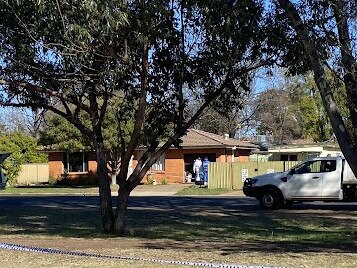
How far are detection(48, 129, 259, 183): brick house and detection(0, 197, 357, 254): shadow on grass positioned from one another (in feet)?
59.8

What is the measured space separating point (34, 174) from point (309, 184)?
33502 millimetres

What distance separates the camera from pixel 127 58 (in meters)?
14.6

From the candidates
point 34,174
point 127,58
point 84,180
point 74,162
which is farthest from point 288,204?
point 34,174

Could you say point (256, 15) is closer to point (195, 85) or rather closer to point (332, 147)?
point (195, 85)

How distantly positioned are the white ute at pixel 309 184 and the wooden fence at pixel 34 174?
31.0 metres

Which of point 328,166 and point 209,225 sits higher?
point 328,166

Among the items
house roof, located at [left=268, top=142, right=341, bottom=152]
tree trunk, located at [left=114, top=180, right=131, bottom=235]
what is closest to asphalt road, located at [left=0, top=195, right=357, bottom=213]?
tree trunk, located at [left=114, top=180, right=131, bottom=235]

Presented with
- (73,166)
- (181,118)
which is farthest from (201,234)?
(73,166)

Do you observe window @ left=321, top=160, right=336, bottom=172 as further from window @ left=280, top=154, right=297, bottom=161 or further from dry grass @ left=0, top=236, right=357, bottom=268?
window @ left=280, top=154, right=297, bottom=161

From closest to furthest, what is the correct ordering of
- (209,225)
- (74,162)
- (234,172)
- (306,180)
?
(209,225) → (306,180) → (234,172) → (74,162)

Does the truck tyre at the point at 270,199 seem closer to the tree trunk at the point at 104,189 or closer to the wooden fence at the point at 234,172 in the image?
the tree trunk at the point at 104,189

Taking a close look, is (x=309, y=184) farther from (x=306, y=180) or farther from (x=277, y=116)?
(x=277, y=116)

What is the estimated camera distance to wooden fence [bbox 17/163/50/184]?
52.2m

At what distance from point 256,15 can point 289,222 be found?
7.54 meters
